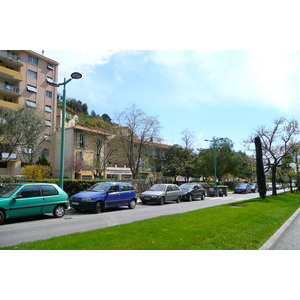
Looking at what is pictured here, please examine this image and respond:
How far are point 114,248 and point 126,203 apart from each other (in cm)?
1024

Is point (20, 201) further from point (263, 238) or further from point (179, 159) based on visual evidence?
point (179, 159)

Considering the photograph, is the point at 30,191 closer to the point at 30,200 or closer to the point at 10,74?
the point at 30,200

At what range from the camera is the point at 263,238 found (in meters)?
6.66

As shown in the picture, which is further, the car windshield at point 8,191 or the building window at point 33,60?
the building window at point 33,60

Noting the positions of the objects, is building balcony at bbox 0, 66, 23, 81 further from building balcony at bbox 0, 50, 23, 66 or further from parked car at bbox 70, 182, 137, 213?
parked car at bbox 70, 182, 137, 213

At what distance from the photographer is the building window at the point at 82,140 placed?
1479 inches

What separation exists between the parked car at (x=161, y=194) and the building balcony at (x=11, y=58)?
30578mm

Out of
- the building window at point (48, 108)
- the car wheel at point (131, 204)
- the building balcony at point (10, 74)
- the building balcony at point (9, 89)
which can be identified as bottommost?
the car wheel at point (131, 204)

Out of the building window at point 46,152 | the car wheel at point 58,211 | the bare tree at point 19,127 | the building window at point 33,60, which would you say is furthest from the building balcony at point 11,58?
the car wheel at point 58,211

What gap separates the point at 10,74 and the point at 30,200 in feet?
106

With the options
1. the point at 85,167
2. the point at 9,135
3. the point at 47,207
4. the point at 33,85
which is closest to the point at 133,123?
the point at 85,167

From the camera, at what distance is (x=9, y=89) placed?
1433 inches

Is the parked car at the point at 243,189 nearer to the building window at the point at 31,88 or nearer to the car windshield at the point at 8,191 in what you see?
the car windshield at the point at 8,191

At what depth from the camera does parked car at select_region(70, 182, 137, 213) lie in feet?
43.1
